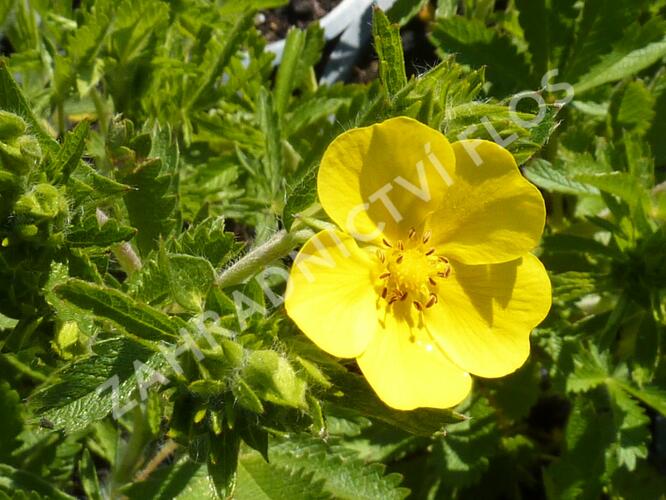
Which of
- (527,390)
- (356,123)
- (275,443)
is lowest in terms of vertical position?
(527,390)

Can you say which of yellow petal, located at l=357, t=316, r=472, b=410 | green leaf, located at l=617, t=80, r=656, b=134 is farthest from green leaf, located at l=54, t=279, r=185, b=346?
green leaf, located at l=617, t=80, r=656, b=134

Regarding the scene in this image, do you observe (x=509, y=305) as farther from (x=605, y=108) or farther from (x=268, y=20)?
(x=268, y=20)

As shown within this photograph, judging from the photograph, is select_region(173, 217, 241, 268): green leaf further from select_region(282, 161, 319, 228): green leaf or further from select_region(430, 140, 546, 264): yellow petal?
select_region(430, 140, 546, 264): yellow petal

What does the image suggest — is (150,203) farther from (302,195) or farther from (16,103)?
(302,195)

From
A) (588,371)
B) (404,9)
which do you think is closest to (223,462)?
(588,371)

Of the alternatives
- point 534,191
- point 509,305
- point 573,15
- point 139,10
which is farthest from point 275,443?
point 573,15

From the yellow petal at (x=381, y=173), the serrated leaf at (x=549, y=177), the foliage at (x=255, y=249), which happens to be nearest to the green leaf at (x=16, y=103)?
the foliage at (x=255, y=249)
